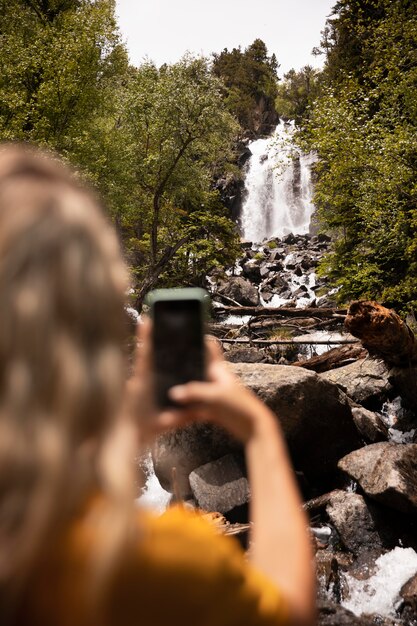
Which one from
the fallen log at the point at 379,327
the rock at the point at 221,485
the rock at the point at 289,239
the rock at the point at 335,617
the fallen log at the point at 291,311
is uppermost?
the rock at the point at 289,239

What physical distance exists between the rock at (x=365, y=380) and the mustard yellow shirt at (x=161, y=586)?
10.9 metres

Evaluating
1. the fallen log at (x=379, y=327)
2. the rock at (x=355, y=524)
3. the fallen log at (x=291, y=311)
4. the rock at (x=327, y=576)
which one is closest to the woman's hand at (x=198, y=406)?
the rock at (x=327, y=576)

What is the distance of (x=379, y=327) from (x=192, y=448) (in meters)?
4.26

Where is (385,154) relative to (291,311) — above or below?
above

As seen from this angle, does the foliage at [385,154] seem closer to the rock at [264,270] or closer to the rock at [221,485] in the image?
the rock at [221,485]

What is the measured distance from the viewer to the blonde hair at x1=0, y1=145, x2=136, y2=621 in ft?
2.44

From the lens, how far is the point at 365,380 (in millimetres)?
11422

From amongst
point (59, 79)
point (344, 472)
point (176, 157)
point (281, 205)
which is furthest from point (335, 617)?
point (281, 205)

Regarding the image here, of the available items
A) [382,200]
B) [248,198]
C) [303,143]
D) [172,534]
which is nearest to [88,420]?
[172,534]

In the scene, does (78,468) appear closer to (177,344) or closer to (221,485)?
(177,344)

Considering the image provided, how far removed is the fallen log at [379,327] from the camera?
9.17 m

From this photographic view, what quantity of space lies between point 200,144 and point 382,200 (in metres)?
13.6

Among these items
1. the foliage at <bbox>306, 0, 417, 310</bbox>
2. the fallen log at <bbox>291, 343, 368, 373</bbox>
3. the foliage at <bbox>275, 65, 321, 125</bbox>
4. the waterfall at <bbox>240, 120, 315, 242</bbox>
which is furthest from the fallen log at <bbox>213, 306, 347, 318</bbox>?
the foliage at <bbox>275, 65, 321, 125</bbox>

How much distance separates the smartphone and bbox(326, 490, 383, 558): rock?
7.07 meters
